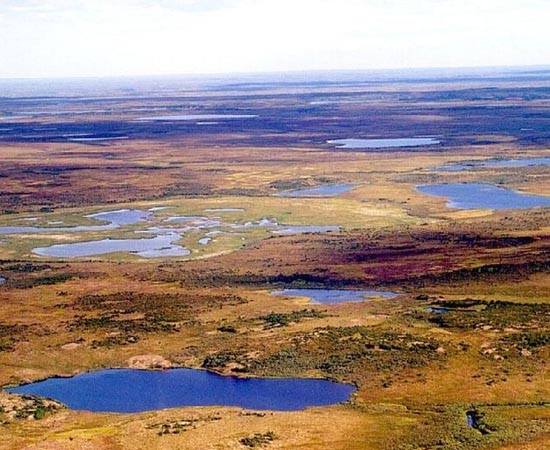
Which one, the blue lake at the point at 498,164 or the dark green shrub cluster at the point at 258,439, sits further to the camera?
the blue lake at the point at 498,164

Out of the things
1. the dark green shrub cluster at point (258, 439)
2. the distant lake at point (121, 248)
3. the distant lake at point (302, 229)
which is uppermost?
the distant lake at point (302, 229)

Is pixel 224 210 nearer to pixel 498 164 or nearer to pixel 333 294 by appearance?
pixel 333 294

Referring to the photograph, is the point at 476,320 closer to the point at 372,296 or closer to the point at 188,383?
the point at 372,296

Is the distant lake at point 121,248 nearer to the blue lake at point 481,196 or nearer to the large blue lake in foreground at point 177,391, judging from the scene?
the large blue lake in foreground at point 177,391

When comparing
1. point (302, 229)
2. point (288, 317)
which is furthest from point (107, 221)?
point (288, 317)

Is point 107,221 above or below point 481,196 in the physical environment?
below

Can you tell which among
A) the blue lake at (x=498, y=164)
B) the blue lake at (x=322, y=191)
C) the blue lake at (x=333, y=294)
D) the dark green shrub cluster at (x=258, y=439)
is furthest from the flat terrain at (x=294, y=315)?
the blue lake at (x=498, y=164)
